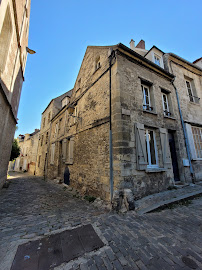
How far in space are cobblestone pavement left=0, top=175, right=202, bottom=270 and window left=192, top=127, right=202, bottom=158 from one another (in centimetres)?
365

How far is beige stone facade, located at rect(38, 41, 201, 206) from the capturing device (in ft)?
14.1

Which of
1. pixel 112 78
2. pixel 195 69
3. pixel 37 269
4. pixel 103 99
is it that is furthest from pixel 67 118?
pixel 195 69

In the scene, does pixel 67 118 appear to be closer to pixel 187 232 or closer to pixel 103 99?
pixel 103 99

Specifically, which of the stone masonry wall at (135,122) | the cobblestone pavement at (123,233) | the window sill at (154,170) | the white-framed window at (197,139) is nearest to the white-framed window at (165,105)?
the stone masonry wall at (135,122)

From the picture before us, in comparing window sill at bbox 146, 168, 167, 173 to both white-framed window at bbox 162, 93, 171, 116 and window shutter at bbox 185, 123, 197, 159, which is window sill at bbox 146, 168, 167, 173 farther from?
white-framed window at bbox 162, 93, 171, 116

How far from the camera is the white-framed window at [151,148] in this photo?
4949 millimetres

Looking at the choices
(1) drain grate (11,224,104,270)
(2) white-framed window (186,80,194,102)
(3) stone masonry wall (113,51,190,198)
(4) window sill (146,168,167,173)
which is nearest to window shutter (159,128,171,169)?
(3) stone masonry wall (113,51,190,198)

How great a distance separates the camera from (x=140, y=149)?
14.6 ft

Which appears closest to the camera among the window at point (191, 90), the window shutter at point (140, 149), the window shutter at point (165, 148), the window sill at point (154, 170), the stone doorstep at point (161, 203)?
the stone doorstep at point (161, 203)

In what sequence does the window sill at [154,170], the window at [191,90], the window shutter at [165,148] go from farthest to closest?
the window at [191,90], the window shutter at [165,148], the window sill at [154,170]

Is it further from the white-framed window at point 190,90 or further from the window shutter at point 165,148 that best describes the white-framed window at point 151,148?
the white-framed window at point 190,90

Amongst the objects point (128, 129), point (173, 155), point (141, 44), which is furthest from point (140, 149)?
point (141, 44)

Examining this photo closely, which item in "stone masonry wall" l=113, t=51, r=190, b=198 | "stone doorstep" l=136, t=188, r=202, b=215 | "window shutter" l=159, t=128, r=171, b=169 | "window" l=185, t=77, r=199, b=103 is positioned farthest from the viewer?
"window" l=185, t=77, r=199, b=103

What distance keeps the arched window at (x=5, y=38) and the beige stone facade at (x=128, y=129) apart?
3871mm
